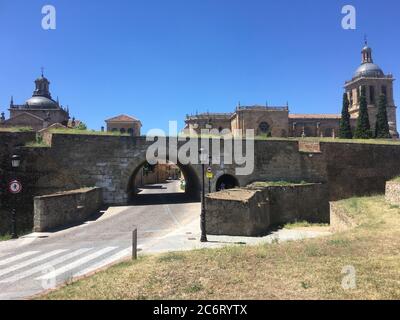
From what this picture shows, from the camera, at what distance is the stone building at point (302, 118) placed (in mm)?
49688

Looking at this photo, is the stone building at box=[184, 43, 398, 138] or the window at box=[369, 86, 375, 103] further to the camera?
the window at box=[369, 86, 375, 103]

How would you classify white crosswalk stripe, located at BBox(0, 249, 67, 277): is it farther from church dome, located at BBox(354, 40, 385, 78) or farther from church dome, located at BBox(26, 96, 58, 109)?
church dome, located at BBox(354, 40, 385, 78)

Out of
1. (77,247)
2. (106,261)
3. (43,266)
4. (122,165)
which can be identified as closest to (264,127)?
(122,165)

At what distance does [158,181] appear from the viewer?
56812mm

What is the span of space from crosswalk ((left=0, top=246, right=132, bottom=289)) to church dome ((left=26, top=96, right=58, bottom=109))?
5164 cm

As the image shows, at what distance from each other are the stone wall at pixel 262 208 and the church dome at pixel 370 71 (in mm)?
45156

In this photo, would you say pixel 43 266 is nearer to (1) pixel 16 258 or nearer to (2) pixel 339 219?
(1) pixel 16 258

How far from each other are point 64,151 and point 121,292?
1658 cm

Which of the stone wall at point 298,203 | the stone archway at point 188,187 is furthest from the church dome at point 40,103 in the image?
the stone wall at point 298,203

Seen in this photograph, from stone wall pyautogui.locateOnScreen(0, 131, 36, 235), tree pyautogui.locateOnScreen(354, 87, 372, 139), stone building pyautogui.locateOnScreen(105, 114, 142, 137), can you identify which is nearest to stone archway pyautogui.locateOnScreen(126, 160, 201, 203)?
Result: stone wall pyautogui.locateOnScreen(0, 131, 36, 235)

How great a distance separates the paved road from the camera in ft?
26.3

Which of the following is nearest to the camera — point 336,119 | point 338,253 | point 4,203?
point 338,253
